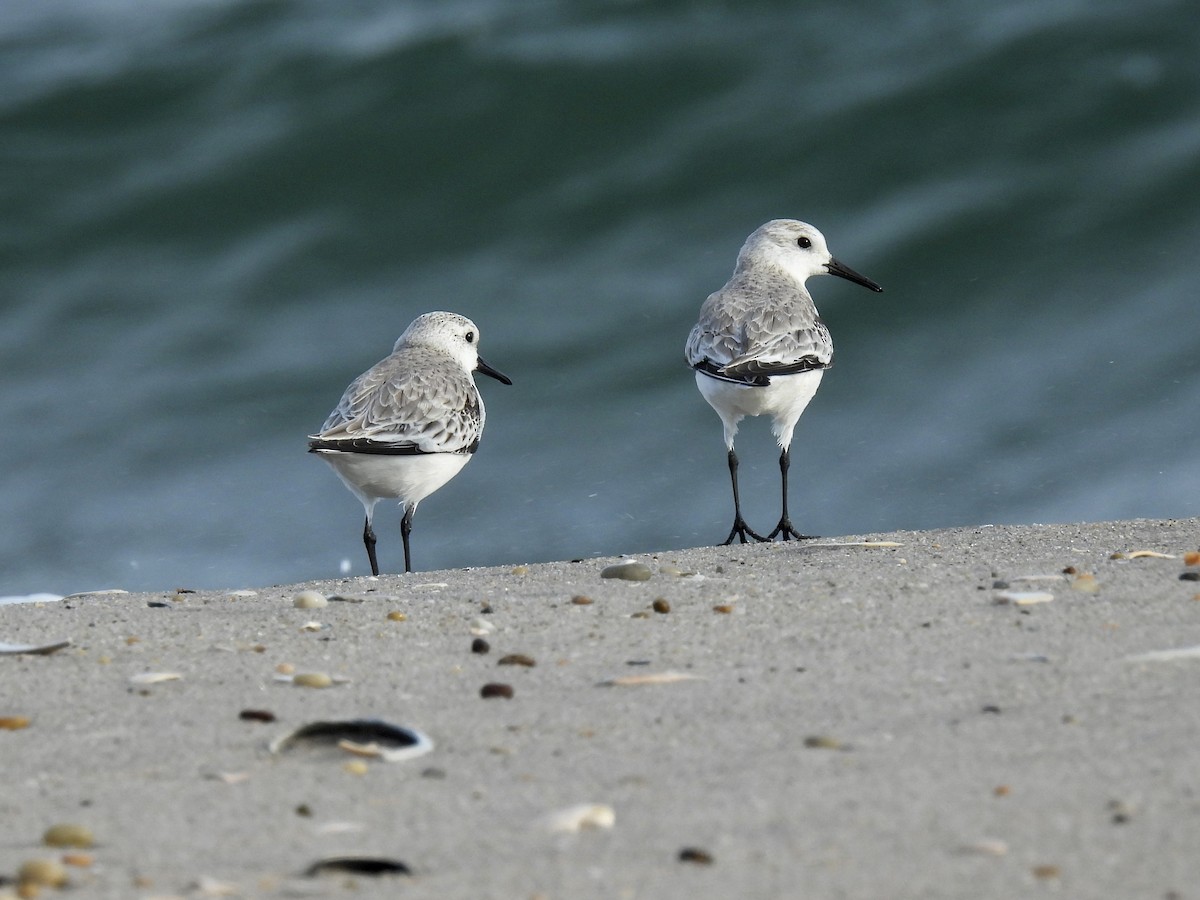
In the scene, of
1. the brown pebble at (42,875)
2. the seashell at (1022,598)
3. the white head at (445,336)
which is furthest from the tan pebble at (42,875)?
the white head at (445,336)

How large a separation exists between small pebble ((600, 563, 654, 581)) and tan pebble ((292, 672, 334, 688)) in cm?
141

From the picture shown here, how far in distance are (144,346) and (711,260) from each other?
176 inches

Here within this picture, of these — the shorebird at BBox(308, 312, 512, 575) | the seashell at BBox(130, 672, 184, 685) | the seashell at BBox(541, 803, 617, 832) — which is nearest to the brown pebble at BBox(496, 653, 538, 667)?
the seashell at BBox(130, 672, 184, 685)

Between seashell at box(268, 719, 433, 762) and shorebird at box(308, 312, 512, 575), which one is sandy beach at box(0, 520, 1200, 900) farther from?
shorebird at box(308, 312, 512, 575)

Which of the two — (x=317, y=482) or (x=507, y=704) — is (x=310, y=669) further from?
(x=317, y=482)

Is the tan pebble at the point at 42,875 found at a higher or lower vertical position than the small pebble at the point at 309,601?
lower

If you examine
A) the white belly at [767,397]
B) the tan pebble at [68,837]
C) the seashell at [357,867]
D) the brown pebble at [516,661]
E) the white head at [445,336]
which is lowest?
the seashell at [357,867]

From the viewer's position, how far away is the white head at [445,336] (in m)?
7.92

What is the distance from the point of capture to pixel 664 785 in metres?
2.73

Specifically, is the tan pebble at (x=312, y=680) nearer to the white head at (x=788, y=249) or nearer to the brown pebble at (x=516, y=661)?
the brown pebble at (x=516, y=661)

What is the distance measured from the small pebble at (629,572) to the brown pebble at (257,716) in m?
1.71

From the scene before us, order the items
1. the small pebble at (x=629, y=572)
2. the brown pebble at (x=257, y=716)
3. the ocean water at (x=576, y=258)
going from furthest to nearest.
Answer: the ocean water at (x=576, y=258), the small pebble at (x=629, y=572), the brown pebble at (x=257, y=716)

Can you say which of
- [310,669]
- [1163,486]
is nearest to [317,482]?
[1163,486]

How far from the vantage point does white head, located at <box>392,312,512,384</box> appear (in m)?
7.92
